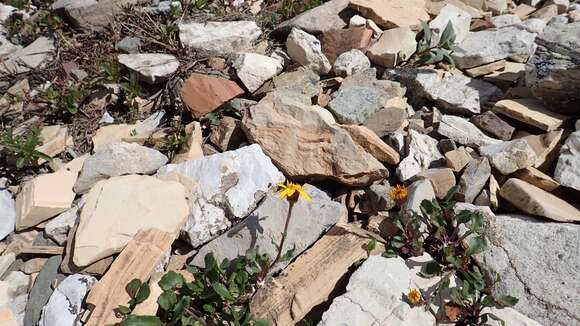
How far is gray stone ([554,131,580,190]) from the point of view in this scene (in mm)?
3049

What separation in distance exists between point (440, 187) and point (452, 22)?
2.02 meters

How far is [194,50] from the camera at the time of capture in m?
4.50

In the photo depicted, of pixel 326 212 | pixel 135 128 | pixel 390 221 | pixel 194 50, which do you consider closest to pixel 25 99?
pixel 135 128

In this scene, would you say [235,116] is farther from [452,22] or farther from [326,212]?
[452,22]

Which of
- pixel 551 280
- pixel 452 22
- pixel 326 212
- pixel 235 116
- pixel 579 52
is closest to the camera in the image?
pixel 551 280

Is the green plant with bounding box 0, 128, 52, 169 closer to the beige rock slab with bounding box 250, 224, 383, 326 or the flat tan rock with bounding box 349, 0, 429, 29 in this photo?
the beige rock slab with bounding box 250, 224, 383, 326

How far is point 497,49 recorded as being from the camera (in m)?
4.19

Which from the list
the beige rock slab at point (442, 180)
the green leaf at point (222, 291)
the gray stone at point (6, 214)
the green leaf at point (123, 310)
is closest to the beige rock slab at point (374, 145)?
the beige rock slab at point (442, 180)

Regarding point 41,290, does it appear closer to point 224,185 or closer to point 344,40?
point 224,185

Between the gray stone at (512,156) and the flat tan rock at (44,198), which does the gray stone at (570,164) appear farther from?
the flat tan rock at (44,198)

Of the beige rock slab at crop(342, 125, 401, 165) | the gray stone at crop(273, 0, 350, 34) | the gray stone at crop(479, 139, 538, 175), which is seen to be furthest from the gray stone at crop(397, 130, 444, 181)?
the gray stone at crop(273, 0, 350, 34)

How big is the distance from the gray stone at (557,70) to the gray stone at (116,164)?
3.03 m

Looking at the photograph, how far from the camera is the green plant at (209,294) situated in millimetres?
2701

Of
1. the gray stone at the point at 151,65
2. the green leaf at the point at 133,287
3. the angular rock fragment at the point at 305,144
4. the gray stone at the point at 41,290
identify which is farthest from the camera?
the gray stone at the point at 151,65
